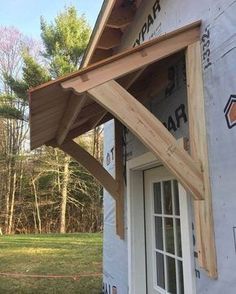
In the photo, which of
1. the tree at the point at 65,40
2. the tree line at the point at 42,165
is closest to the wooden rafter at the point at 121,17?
the tree at the point at 65,40

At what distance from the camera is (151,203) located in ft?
10.4

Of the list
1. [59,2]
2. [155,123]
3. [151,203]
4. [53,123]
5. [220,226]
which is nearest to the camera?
[220,226]

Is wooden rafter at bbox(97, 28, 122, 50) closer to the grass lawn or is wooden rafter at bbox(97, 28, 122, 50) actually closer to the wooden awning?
the wooden awning

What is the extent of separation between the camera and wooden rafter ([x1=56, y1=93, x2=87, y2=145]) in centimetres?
236

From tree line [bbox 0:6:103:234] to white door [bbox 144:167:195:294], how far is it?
12776 mm

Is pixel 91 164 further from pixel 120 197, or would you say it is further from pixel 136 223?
pixel 136 223

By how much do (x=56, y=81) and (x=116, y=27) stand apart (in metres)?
1.96

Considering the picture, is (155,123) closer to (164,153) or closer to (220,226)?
(164,153)

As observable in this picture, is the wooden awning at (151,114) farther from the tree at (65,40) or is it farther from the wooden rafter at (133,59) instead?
the tree at (65,40)

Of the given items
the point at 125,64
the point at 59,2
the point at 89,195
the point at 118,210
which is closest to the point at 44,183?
the point at 89,195

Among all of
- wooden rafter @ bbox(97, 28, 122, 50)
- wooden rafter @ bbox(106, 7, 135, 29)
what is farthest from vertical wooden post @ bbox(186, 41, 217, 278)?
wooden rafter @ bbox(97, 28, 122, 50)

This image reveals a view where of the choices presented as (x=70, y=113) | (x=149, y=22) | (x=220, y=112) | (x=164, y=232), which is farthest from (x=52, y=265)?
(x=220, y=112)

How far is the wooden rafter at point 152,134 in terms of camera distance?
1.81m

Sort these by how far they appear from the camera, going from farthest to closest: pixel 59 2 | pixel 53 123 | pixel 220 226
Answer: pixel 59 2 → pixel 53 123 → pixel 220 226
